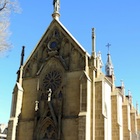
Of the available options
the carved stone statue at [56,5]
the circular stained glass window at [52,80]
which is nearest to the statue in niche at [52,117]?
the circular stained glass window at [52,80]

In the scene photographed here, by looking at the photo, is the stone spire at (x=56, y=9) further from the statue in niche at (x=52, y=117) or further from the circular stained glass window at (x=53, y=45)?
the statue in niche at (x=52, y=117)

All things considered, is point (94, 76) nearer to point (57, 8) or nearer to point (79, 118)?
point (79, 118)

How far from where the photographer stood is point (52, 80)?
29.2m

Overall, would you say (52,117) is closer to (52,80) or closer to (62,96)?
(62,96)

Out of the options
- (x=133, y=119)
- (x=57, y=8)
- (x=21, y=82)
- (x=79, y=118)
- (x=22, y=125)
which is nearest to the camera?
(x=79, y=118)

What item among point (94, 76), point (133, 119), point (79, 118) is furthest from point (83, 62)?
point (133, 119)

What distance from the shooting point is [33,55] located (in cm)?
3159

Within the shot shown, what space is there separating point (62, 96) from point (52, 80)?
2613 mm

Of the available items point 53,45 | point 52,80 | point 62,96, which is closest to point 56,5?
point 53,45

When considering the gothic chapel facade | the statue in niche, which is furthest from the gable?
the statue in niche

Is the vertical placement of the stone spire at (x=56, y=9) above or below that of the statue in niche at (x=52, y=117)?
above

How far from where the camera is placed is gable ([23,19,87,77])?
28469 mm

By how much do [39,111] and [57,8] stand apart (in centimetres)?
1391

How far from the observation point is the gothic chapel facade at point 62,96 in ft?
83.8
